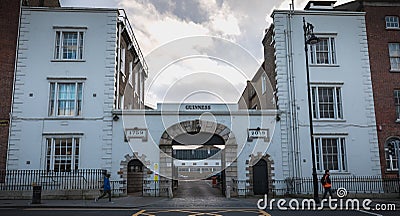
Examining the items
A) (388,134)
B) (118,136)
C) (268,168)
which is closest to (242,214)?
(268,168)

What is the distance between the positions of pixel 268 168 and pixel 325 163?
11.5 feet

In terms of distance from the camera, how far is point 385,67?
79.6 feet

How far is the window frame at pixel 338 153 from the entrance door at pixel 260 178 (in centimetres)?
320

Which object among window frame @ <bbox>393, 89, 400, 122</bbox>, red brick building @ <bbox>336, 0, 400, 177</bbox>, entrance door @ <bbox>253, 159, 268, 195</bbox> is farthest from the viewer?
window frame @ <bbox>393, 89, 400, 122</bbox>

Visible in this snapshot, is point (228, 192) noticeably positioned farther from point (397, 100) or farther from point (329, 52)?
point (397, 100)

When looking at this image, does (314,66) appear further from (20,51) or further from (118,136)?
(20,51)

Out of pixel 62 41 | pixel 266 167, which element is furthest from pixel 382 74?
pixel 62 41

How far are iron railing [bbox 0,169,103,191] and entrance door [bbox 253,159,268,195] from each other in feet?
29.6

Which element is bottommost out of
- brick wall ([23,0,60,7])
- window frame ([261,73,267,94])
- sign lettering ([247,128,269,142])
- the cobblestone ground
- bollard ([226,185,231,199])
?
the cobblestone ground

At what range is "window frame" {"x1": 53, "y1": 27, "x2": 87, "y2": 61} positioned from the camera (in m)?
23.2

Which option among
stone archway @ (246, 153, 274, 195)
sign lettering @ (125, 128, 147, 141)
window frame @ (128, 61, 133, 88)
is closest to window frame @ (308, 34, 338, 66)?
stone archway @ (246, 153, 274, 195)

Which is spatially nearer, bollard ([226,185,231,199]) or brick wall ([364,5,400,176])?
bollard ([226,185,231,199])

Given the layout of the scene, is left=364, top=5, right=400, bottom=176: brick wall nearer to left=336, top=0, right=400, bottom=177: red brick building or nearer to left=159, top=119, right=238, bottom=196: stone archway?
left=336, top=0, right=400, bottom=177: red brick building

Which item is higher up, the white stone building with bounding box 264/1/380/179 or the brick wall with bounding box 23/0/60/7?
the brick wall with bounding box 23/0/60/7
